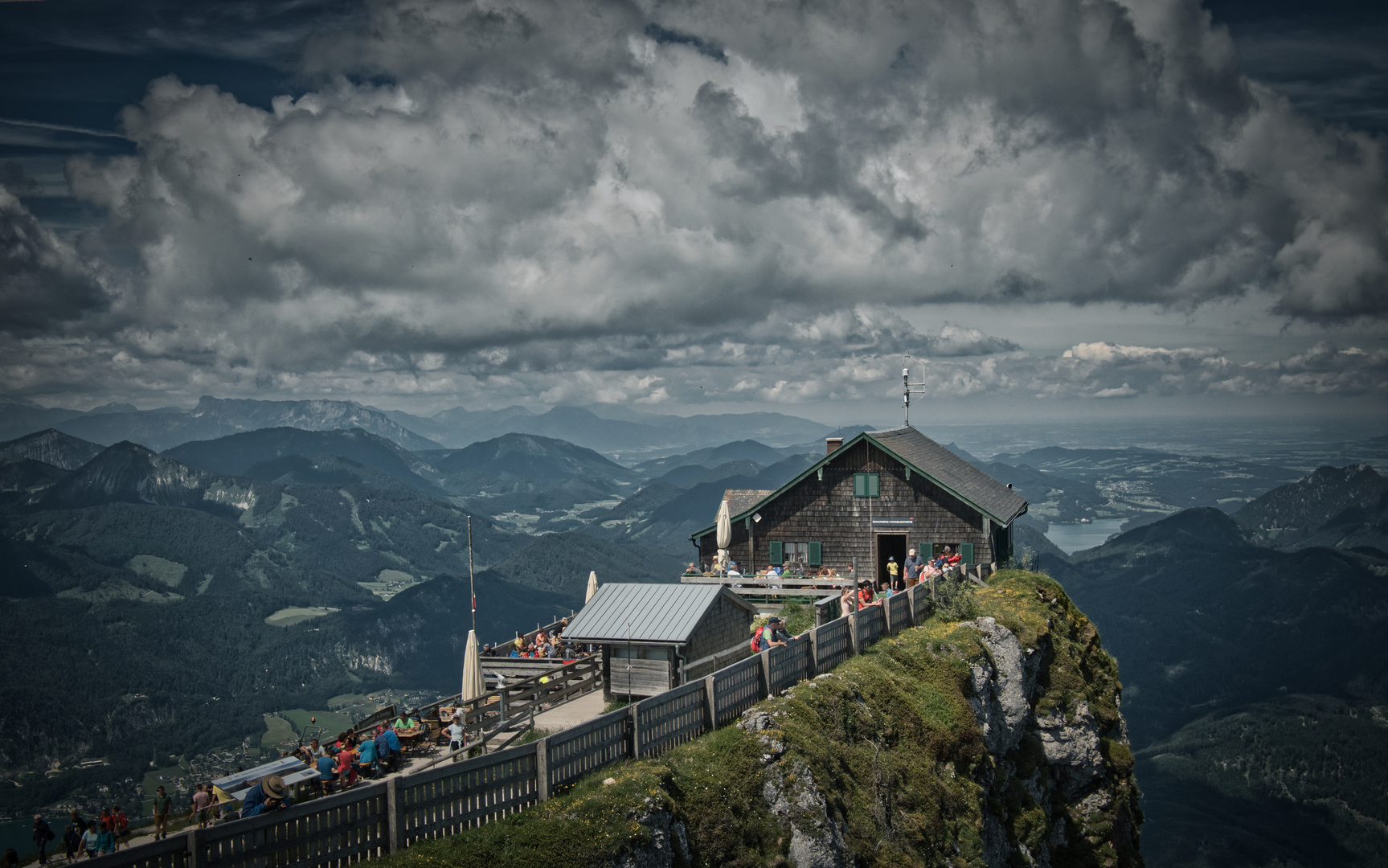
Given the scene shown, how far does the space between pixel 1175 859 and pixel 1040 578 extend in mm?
163555

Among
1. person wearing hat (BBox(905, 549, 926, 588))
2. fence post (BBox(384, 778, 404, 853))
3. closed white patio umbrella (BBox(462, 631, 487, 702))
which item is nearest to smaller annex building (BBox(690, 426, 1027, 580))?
person wearing hat (BBox(905, 549, 926, 588))

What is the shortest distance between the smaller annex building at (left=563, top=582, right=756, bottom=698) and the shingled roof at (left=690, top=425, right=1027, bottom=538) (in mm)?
17682

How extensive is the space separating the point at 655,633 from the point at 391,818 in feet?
31.7

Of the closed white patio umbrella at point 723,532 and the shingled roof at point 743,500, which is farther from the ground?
the shingled roof at point 743,500

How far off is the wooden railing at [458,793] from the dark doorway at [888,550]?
896 inches

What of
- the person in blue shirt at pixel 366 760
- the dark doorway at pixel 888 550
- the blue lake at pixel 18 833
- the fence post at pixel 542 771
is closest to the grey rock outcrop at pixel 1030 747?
Answer: the dark doorway at pixel 888 550

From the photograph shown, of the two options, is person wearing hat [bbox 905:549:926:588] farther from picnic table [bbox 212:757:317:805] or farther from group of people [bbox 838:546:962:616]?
picnic table [bbox 212:757:317:805]

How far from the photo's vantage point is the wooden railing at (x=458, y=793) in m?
12.8

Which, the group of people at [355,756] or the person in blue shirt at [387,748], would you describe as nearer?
the group of people at [355,756]

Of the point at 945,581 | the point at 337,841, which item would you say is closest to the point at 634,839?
the point at 337,841

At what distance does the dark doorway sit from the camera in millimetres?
44375

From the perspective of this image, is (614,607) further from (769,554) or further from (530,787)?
(769,554)

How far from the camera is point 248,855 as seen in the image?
13.0 meters

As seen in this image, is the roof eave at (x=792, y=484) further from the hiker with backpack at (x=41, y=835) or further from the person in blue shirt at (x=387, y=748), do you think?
the hiker with backpack at (x=41, y=835)
